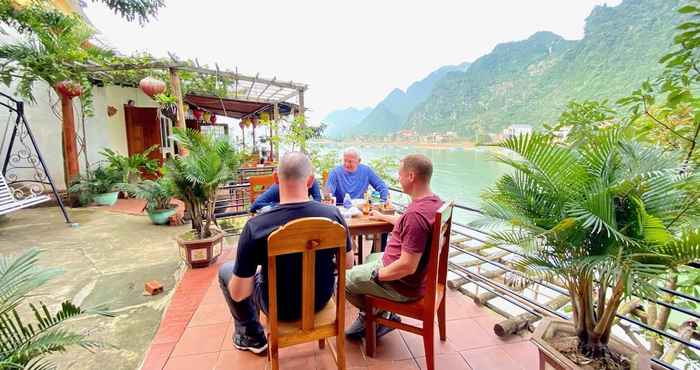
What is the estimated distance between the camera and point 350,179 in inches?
131

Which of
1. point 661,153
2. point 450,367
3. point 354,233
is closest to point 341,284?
point 354,233

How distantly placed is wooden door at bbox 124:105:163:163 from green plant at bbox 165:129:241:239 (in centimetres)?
501

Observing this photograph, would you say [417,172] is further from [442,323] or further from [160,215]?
[160,215]

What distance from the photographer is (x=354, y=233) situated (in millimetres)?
2135

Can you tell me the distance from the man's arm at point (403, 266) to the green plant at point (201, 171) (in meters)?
2.09

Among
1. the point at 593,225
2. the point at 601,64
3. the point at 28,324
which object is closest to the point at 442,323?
the point at 593,225

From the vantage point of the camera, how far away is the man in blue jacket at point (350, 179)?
3291 mm

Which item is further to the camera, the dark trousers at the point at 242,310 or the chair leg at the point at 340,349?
the dark trousers at the point at 242,310

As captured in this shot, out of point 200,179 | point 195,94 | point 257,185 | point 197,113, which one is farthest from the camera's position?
point 197,113

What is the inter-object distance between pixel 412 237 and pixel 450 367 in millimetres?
873

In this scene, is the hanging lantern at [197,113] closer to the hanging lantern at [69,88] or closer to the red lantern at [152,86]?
the hanging lantern at [69,88]

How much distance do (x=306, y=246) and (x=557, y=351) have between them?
114cm

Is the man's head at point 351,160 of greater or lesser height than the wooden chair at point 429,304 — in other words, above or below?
above

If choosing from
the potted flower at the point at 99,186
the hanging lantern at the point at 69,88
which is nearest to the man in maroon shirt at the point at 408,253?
the hanging lantern at the point at 69,88
